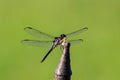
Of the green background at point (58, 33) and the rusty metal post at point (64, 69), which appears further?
the green background at point (58, 33)

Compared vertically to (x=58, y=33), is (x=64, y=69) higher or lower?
lower

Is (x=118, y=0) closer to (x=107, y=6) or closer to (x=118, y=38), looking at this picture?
(x=107, y=6)

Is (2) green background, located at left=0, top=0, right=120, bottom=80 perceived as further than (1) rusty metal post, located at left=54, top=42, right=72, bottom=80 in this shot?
Yes

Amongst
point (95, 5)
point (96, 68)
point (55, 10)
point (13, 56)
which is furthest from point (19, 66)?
point (95, 5)

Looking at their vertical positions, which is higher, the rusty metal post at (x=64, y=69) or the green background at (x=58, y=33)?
the green background at (x=58, y=33)

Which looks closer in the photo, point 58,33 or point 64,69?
point 64,69

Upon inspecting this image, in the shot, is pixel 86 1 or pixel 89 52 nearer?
pixel 89 52

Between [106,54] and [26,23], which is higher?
[26,23]

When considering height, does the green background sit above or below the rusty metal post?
above
